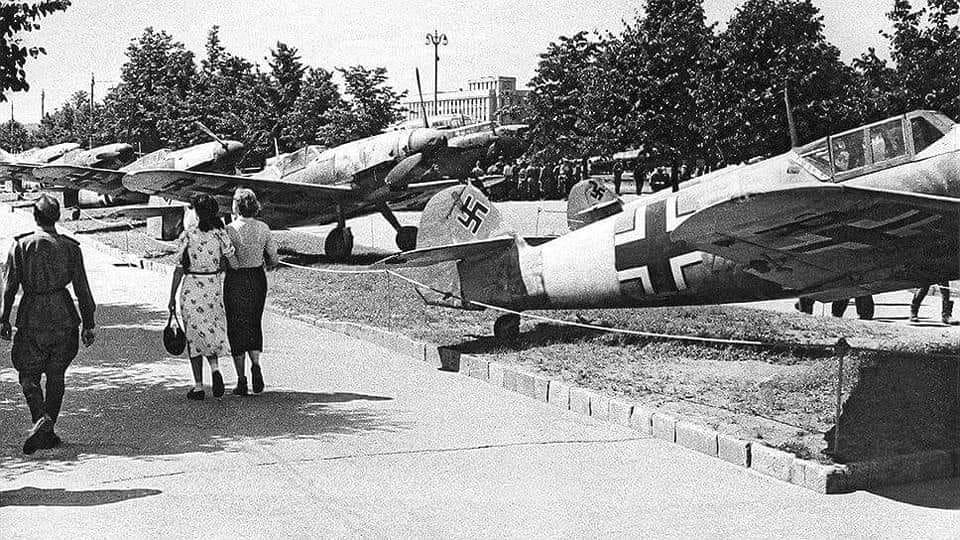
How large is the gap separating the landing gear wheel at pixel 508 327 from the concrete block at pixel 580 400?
2.55 meters

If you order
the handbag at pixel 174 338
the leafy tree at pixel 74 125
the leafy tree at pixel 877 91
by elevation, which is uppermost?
the leafy tree at pixel 74 125

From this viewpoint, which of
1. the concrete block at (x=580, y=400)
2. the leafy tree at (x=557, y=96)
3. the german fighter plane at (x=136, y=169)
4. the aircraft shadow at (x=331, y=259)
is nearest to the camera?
the concrete block at (x=580, y=400)

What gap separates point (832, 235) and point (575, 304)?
11.1 feet

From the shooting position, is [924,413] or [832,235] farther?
[832,235]

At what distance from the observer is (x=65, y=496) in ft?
18.1

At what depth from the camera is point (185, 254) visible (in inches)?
318

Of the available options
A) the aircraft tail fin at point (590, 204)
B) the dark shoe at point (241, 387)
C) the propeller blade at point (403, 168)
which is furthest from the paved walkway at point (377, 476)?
the propeller blade at point (403, 168)

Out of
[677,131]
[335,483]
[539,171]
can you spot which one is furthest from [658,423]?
[539,171]

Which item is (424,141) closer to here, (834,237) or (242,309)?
(242,309)

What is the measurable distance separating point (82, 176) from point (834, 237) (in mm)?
20645

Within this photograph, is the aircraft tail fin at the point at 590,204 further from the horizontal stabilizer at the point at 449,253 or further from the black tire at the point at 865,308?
the black tire at the point at 865,308

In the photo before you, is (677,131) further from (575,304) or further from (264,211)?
(575,304)

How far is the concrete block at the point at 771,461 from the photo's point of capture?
6.03 m

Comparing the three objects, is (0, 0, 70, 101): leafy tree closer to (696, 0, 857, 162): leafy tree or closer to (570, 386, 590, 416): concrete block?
(570, 386, 590, 416): concrete block
